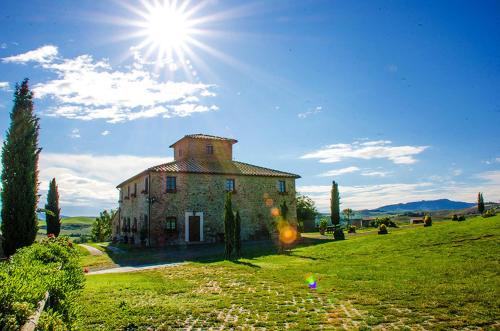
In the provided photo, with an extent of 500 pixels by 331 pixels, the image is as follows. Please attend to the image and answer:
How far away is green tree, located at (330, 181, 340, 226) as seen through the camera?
141 ft

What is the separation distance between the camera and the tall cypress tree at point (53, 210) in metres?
38.1

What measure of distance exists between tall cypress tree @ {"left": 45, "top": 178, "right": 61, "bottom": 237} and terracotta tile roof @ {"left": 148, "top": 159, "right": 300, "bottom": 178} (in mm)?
17228

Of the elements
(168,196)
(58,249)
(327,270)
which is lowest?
(327,270)

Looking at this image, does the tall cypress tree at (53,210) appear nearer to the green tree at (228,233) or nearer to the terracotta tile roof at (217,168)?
the terracotta tile roof at (217,168)

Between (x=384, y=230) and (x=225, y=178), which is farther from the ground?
(x=225, y=178)

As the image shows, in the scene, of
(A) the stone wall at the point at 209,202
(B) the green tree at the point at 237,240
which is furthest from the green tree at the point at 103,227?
(B) the green tree at the point at 237,240

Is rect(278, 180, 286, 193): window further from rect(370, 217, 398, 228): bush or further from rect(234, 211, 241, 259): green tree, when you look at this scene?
rect(370, 217, 398, 228): bush

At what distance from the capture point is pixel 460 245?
54.8 feet

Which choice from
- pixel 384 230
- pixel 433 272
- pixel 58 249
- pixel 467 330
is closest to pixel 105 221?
pixel 384 230

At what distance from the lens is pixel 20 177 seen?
19500 mm

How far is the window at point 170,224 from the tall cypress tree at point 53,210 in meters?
17.8

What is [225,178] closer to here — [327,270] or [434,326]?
[327,270]

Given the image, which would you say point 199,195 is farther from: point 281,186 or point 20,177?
point 20,177

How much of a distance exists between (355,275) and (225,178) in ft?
67.8
